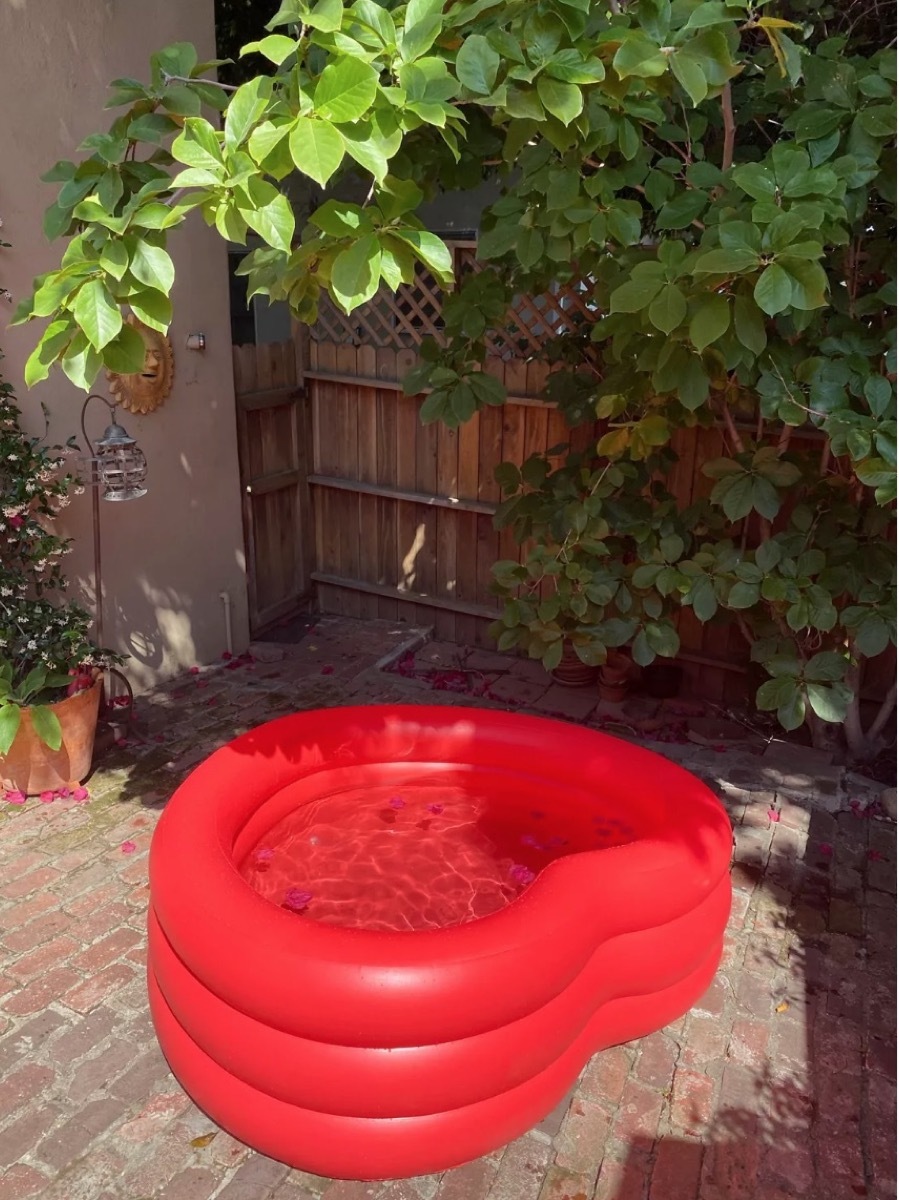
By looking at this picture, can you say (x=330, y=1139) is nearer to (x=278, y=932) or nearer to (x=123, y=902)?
(x=278, y=932)

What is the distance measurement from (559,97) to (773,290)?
86 centimetres

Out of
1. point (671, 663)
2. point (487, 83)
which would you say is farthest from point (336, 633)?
point (487, 83)

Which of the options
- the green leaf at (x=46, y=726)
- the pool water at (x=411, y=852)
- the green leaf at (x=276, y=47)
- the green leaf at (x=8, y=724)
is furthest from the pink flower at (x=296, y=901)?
the green leaf at (x=276, y=47)

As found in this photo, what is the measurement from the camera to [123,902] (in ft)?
12.6

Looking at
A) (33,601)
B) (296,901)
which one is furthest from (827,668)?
(33,601)

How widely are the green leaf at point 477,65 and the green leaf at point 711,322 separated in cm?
103

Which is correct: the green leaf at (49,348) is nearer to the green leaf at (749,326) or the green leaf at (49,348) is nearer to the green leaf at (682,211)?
the green leaf at (749,326)

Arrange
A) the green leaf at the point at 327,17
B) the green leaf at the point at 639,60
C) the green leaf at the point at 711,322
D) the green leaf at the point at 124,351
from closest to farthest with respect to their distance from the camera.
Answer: the green leaf at the point at 327,17, the green leaf at the point at 124,351, the green leaf at the point at 639,60, the green leaf at the point at 711,322

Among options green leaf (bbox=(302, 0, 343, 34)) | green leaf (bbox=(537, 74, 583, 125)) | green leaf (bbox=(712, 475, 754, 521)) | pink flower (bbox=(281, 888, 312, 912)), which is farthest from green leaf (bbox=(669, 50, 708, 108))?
pink flower (bbox=(281, 888, 312, 912))

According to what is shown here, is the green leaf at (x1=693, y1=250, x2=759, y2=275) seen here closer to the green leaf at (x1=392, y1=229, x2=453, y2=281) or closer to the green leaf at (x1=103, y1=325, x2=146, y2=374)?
the green leaf at (x1=392, y1=229, x2=453, y2=281)

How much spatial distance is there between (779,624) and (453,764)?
183 centimetres

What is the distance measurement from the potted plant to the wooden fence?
6.79ft

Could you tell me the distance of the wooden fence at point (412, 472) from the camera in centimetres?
590

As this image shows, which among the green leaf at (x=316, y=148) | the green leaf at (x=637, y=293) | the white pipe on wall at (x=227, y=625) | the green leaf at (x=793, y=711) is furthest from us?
the white pipe on wall at (x=227, y=625)
